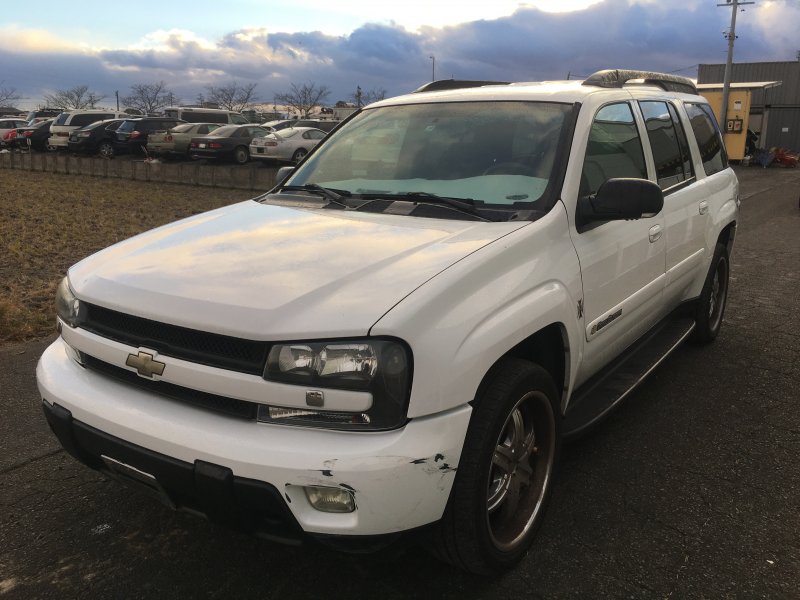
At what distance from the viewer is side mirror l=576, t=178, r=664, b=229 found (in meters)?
2.78

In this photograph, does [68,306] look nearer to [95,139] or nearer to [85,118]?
[95,139]

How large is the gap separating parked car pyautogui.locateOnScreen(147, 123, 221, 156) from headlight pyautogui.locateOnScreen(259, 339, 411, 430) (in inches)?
915

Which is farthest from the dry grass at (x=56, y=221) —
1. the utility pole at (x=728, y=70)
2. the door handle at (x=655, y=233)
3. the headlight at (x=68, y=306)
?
the utility pole at (x=728, y=70)

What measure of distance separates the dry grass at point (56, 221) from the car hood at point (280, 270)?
3292 mm

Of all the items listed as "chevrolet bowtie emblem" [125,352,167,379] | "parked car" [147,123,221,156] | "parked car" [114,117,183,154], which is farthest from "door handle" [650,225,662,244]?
"parked car" [114,117,183,154]

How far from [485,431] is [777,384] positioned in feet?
10.4

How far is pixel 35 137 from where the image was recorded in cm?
3020

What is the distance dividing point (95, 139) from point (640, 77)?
25920 millimetres

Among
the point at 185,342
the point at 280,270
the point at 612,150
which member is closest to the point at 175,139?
the point at 612,150

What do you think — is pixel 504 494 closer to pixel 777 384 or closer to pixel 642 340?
pixel 642 340

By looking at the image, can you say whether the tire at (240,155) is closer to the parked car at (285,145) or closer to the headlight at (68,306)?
the parked car at (285,145)

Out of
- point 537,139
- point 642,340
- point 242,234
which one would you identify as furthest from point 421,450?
point 642,340

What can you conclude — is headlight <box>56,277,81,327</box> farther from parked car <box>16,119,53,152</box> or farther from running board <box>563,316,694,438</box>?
parked car <box>16,119,53,152</box>

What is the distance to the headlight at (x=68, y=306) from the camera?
258 cm
